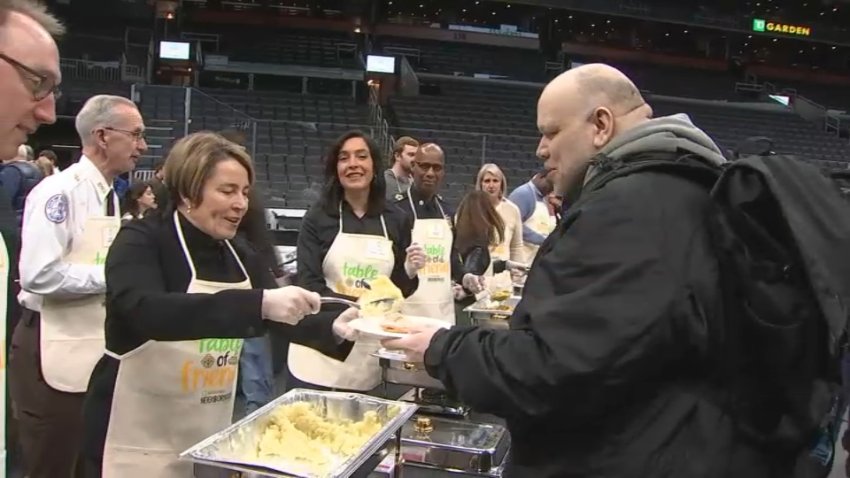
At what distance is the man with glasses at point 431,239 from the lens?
398cm

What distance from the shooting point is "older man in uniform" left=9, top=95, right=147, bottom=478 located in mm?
2451

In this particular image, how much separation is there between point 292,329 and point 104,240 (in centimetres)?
87

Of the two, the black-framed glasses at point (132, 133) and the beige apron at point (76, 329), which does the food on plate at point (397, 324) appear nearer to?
the beige apron at point (76, 329)

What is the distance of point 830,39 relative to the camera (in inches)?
984

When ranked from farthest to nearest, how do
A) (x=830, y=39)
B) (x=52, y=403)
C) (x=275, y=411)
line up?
(x=830, y=39)
(x=52, y=403)
(x=275, y=411)

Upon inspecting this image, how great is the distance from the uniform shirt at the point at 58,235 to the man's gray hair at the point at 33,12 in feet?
3.85

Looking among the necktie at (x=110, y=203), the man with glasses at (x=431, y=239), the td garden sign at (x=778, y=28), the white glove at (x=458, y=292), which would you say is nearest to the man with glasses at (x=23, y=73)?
the necktie at (x=110, y=203)

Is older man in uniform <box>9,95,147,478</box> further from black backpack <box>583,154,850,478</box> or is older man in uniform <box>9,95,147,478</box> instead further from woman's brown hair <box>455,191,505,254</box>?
woman's brown hair <box>455,191,505,254</box>

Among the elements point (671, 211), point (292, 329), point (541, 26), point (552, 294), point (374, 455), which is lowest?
point (374, 455)

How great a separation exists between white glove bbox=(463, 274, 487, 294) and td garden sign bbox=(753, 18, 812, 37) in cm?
2336

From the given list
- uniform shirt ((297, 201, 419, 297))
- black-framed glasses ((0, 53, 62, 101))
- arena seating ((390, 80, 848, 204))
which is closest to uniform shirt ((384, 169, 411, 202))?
uniform shirt ((297, 201, 419, 297))

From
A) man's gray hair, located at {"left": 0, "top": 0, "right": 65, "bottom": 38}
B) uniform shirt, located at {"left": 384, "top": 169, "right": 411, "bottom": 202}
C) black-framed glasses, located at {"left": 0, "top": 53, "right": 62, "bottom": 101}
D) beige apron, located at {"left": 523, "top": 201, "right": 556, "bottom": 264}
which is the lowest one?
beige apron, located at {"left": 523, "top": 201, "right": 556, "bottom": 264}

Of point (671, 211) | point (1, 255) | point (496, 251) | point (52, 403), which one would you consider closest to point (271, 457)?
point (1, 255)

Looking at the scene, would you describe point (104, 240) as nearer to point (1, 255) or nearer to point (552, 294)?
point (1, 255)
